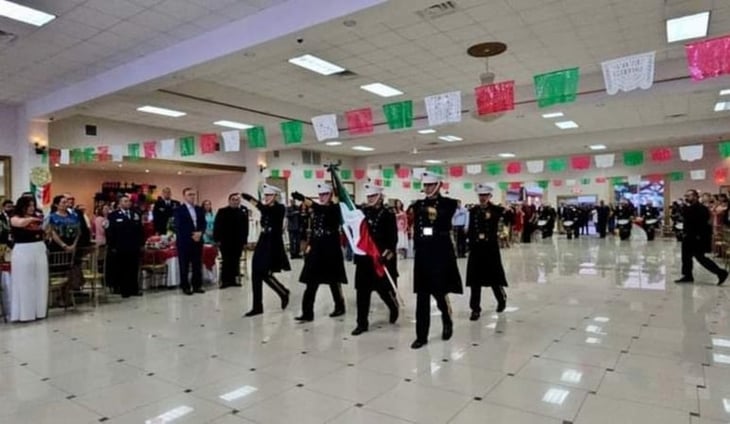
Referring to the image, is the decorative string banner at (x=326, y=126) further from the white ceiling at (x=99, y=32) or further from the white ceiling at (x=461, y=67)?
the white ceiling at (x=99, y=32)

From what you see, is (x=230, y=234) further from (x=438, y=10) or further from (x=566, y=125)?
(x=566, y=125)

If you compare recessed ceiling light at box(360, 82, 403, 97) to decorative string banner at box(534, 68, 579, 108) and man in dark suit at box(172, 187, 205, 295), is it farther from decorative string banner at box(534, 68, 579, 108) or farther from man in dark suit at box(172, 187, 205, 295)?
man in dark suit at box(172, 187, 205, 295)

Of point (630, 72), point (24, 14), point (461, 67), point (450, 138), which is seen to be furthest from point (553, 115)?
point (24, 14)

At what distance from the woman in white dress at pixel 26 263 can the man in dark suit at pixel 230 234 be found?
100.0 inches

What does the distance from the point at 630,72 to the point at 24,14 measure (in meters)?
7.60

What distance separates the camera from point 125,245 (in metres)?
7.14

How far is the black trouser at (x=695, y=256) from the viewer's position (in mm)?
7445

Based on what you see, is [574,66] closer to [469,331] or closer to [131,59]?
[469,331]

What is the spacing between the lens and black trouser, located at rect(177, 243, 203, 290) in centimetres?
741

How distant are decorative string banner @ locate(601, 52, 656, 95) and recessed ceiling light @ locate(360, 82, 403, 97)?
4.00 metres

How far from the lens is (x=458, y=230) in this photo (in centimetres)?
1196

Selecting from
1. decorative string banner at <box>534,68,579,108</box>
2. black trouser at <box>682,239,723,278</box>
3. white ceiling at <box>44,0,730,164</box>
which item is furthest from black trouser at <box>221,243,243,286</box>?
black trouser at <box>682,239,723,278</box>

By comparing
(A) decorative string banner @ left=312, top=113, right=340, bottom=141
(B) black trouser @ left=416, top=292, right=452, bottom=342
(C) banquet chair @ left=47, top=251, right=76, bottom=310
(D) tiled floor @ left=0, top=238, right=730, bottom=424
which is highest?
(A) decorative string banner @ left=312, top=113, right=340, bottom=141

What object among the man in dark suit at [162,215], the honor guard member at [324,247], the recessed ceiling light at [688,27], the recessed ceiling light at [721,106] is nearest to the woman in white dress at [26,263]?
the man in dark suit at [162,215]
